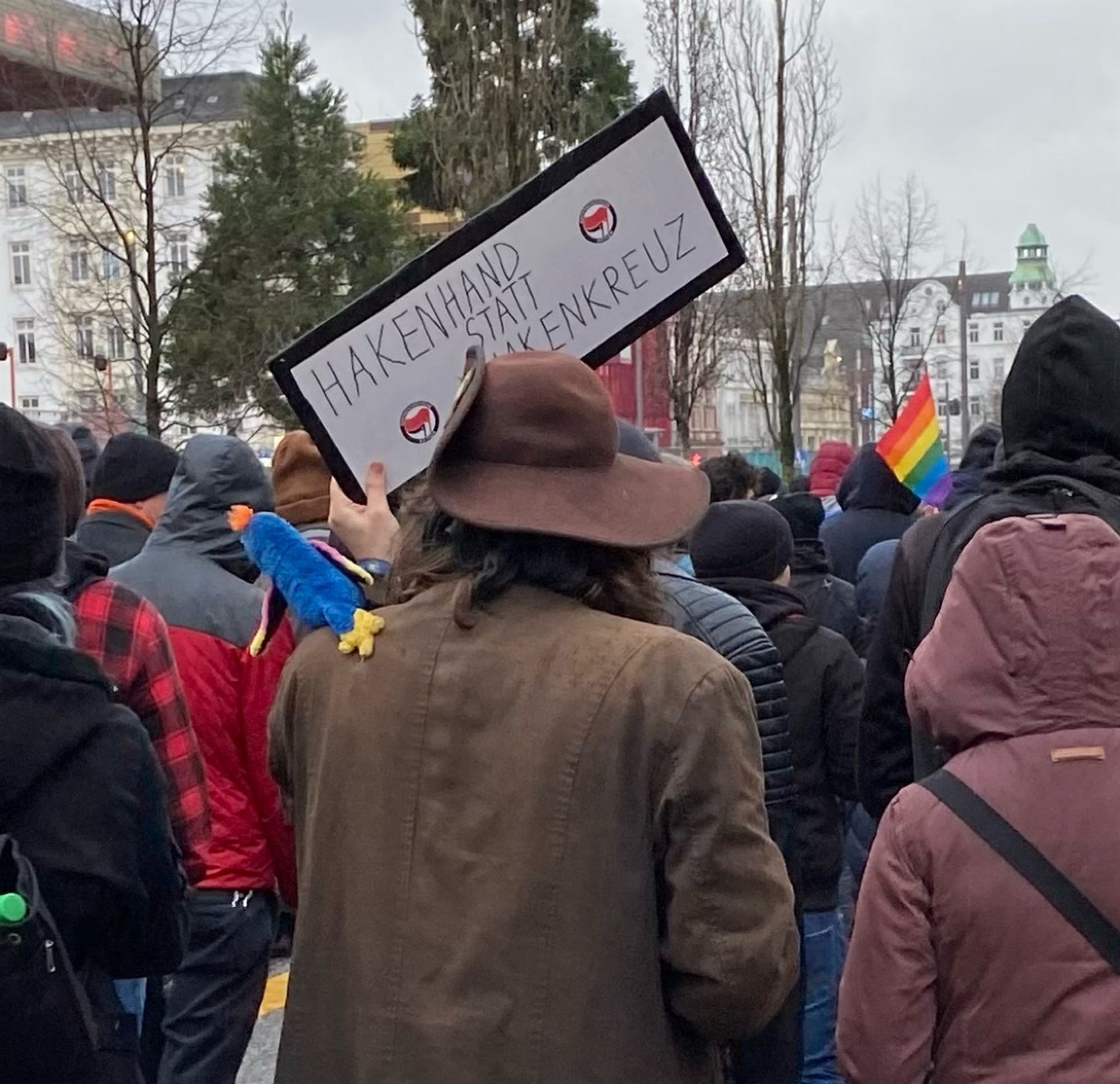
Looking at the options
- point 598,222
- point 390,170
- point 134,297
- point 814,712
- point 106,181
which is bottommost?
point 814,712

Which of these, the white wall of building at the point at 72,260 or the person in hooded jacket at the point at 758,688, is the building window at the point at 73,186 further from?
the person in hooded jacket at the point at 758,688

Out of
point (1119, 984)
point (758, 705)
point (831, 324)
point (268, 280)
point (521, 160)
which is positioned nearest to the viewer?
point (1119, 984)

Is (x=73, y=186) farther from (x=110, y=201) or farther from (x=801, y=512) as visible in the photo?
(x=801, y=512)

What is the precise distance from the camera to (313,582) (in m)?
2.46

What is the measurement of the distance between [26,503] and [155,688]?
4.02 ft

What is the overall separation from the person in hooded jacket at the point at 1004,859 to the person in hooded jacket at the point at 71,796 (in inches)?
43.9

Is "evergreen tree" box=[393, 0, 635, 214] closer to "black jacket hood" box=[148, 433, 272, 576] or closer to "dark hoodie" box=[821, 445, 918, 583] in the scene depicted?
"dark hoodie" box=[821, 445, 918, 583]

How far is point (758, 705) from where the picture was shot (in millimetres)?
3613

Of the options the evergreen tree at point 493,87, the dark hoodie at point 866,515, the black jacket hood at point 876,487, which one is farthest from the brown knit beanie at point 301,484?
the evergreen tree at point 493,87

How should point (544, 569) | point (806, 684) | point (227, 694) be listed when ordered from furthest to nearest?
point (806, 684), point (227, 694), point (544, 569)

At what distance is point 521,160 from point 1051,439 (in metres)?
11.9

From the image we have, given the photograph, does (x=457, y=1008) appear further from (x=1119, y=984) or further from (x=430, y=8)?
(x=430, y=8)

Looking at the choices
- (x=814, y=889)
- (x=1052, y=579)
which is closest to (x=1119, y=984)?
(x=1052, y=579)

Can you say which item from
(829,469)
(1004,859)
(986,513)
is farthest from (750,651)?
(829,469)
